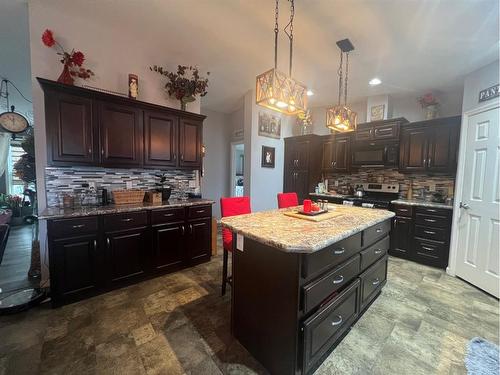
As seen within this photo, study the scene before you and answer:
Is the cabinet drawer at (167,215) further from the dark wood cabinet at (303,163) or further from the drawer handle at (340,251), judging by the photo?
the dark wood cabinet at (303,163)

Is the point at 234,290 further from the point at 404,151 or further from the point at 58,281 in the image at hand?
Result: the point at 404,151

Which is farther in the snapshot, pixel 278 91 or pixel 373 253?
pixel 373 253

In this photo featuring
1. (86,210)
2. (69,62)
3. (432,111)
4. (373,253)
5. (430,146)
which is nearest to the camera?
(373,253)

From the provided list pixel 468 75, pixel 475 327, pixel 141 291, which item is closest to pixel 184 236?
pixel 141 291

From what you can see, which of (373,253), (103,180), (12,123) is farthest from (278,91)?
(12,123)

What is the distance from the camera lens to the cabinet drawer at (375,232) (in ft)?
6.11

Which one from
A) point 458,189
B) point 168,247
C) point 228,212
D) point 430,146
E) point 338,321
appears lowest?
point 338,321

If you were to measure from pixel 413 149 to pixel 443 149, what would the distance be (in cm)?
38

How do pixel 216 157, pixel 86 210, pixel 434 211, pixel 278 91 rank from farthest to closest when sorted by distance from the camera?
pixel 216 157 → pixel 434 211 → pixel 86 210 → pixel 278 91

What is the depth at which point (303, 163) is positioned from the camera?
4.73m

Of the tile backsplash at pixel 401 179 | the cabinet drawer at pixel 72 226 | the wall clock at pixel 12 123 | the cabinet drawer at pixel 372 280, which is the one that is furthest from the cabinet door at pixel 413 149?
the wall clock at pixel 12 123

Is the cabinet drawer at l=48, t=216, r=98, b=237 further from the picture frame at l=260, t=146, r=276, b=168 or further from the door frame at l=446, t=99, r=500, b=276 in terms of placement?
the door frame at l=446, t=99, r=500, b=276

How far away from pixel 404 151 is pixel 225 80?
332cm

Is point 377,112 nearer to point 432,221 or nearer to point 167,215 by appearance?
point 432,221
